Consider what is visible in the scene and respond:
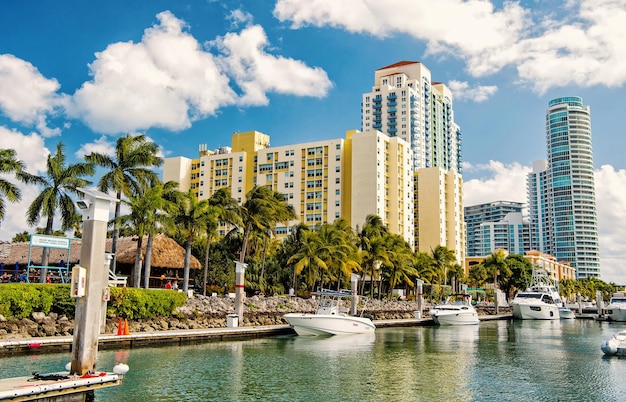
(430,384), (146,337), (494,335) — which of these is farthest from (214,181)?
(430,384)

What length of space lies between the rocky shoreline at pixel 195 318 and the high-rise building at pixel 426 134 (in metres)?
64.2


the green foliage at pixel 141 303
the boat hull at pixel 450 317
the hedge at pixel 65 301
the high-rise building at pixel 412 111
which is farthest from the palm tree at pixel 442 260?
the hedge at pixel 65 301

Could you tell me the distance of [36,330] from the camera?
28375 millimetres

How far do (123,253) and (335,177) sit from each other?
5890 cm

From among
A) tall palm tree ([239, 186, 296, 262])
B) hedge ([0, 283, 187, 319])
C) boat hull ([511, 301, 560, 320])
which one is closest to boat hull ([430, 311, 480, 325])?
boat hull ([511, 301, 560, 320])

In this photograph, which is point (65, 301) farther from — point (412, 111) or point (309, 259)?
point (412, 111)

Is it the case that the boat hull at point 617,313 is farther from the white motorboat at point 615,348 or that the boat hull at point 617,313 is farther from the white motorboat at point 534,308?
the white motorboat at point 615,348

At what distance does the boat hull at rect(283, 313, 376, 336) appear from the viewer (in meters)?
38.9

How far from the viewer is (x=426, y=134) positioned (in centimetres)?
15862

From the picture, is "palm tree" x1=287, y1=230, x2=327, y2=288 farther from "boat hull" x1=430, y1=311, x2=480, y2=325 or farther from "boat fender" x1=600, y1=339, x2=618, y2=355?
"boat fender" x1=600, y1=339, x2=618, y2=355

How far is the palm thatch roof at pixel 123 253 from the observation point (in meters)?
50.8

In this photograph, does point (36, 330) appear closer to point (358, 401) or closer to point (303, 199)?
point (358, 401)

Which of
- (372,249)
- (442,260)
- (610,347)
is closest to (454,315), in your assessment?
(372,249)

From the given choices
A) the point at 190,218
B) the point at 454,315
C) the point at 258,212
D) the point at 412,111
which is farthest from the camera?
the point at 412,111
